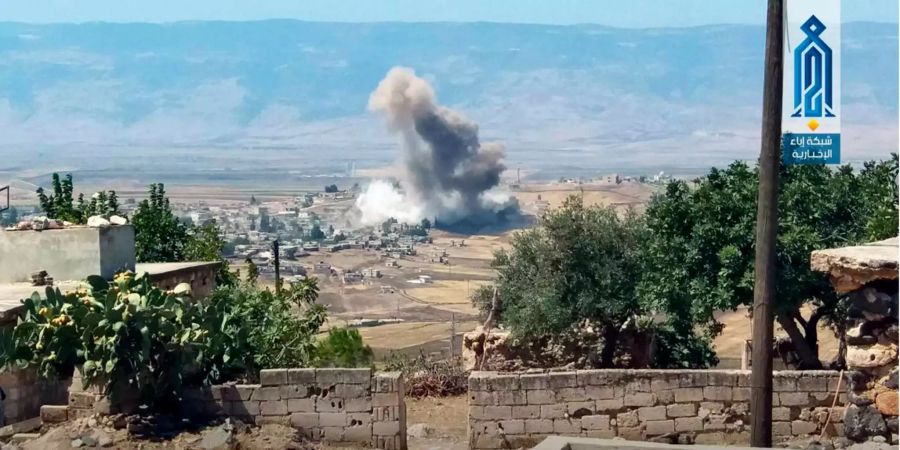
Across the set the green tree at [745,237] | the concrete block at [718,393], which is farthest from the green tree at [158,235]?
the concrete block at [718,393]

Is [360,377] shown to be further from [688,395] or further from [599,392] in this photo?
[688,395]

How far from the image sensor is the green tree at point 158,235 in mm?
29284

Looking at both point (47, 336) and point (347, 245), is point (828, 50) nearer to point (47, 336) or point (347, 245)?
point (47, 336)

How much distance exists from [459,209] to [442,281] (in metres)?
54.8

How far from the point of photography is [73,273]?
21.0 m

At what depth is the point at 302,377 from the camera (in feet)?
52.9

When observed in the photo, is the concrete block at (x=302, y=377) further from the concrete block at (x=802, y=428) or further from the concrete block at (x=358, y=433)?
the concrete block at (x=802, y=428)

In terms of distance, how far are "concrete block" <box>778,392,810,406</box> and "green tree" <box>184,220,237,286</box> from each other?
1409 cm

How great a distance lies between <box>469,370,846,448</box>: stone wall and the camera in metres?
15.8

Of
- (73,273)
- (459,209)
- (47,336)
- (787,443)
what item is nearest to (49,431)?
(47,336)

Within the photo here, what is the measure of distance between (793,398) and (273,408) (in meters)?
5.91

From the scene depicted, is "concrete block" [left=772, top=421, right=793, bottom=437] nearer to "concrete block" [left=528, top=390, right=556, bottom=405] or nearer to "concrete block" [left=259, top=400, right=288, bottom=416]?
"concrete block" [left=528, top=390, right=556, bottom=405]

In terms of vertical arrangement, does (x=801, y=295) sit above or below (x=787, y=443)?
above

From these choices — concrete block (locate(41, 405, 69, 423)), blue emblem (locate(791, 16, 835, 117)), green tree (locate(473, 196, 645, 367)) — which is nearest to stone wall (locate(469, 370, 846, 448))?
concrete block (locate(41, 405, 69, 423))
